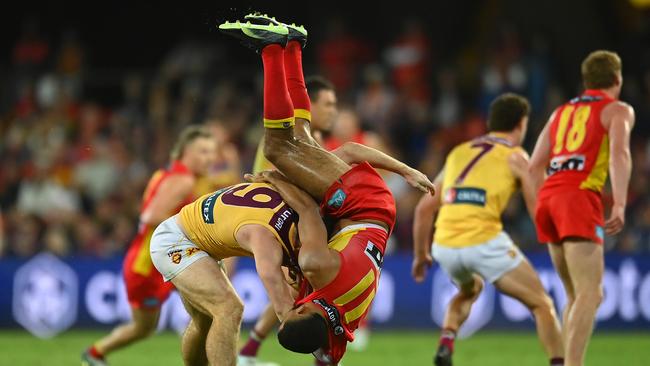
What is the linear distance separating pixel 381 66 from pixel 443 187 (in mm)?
9938

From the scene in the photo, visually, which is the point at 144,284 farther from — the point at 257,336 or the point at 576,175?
the point at 576,175

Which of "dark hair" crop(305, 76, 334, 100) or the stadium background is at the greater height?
"dark hair" crop(305, 76, 334, 100)

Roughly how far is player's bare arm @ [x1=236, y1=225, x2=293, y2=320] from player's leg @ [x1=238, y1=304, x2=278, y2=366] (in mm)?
2780

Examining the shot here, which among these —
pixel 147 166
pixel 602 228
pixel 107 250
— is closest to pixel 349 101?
pixel 147 166

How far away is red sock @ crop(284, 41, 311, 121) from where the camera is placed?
→ 7.76 meters

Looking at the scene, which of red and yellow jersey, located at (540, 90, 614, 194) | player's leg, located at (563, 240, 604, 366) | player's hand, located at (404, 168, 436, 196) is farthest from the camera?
red and yellow jersey, located at (540, 90, 614, 194)

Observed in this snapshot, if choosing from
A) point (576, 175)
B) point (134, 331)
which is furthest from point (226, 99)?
point (576, 175)

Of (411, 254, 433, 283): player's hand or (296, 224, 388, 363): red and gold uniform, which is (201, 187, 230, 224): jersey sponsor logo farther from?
(411, 254, 433, 283): player's hand

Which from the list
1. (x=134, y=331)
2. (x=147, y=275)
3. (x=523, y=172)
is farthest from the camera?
(x=147, y=275)

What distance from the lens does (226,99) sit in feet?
60.3

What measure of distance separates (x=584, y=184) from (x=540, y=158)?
1.76ft

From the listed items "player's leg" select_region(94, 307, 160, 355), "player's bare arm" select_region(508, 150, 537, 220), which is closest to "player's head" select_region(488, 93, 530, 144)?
"player's bare arm" select_region(508, 150, 537, 220)

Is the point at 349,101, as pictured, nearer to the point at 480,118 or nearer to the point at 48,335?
the point at 480,118

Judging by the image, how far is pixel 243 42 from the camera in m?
7.33
